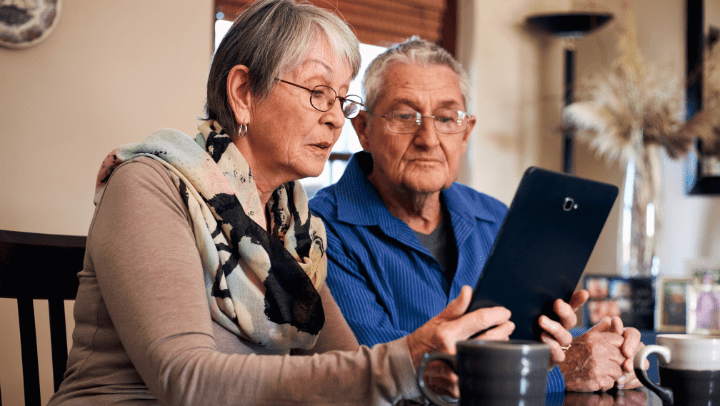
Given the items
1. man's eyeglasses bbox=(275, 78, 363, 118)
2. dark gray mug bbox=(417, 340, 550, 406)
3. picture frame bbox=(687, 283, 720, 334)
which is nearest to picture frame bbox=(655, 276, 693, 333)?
picture frame bbox=(687, 283, 720, 334)

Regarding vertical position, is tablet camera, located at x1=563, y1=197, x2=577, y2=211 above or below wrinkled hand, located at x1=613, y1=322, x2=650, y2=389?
above

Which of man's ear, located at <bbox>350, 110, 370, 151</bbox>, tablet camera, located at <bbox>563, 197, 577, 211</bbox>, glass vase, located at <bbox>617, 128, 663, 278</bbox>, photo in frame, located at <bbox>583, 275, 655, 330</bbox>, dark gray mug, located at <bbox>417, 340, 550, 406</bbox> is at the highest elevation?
man's ear, located at <bbox>350, 110, 370, 151</bbox>

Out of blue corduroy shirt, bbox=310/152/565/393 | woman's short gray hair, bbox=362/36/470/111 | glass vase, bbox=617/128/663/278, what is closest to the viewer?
blue corduroy shirt, bbox=310/152/565/393

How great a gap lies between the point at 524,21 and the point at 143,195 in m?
2.85

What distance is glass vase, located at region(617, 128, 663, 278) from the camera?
278cm

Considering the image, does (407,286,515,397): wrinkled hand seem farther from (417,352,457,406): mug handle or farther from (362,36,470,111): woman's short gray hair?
(362,36,470,111): woman's short gray hair

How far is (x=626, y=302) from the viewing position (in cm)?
243

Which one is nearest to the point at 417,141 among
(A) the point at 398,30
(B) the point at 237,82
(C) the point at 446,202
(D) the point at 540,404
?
(C) the point at 446,202

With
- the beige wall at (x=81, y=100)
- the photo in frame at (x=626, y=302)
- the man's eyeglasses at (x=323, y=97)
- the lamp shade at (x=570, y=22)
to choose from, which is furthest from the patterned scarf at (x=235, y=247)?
the lamp shade at (x=570, y=22)

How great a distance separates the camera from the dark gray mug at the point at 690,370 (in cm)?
76

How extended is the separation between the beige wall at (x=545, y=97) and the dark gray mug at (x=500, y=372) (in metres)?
2.63

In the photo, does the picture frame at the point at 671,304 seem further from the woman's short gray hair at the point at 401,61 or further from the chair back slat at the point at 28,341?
the chair back slat at the point at 28,341

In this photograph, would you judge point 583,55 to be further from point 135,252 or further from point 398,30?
point 135,252

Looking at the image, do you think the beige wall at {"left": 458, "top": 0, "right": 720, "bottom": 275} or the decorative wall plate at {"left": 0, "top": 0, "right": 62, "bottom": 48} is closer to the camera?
the decorative wall plate at {"left": 0, "top": 0, "right": 62, "bottom": 48}
